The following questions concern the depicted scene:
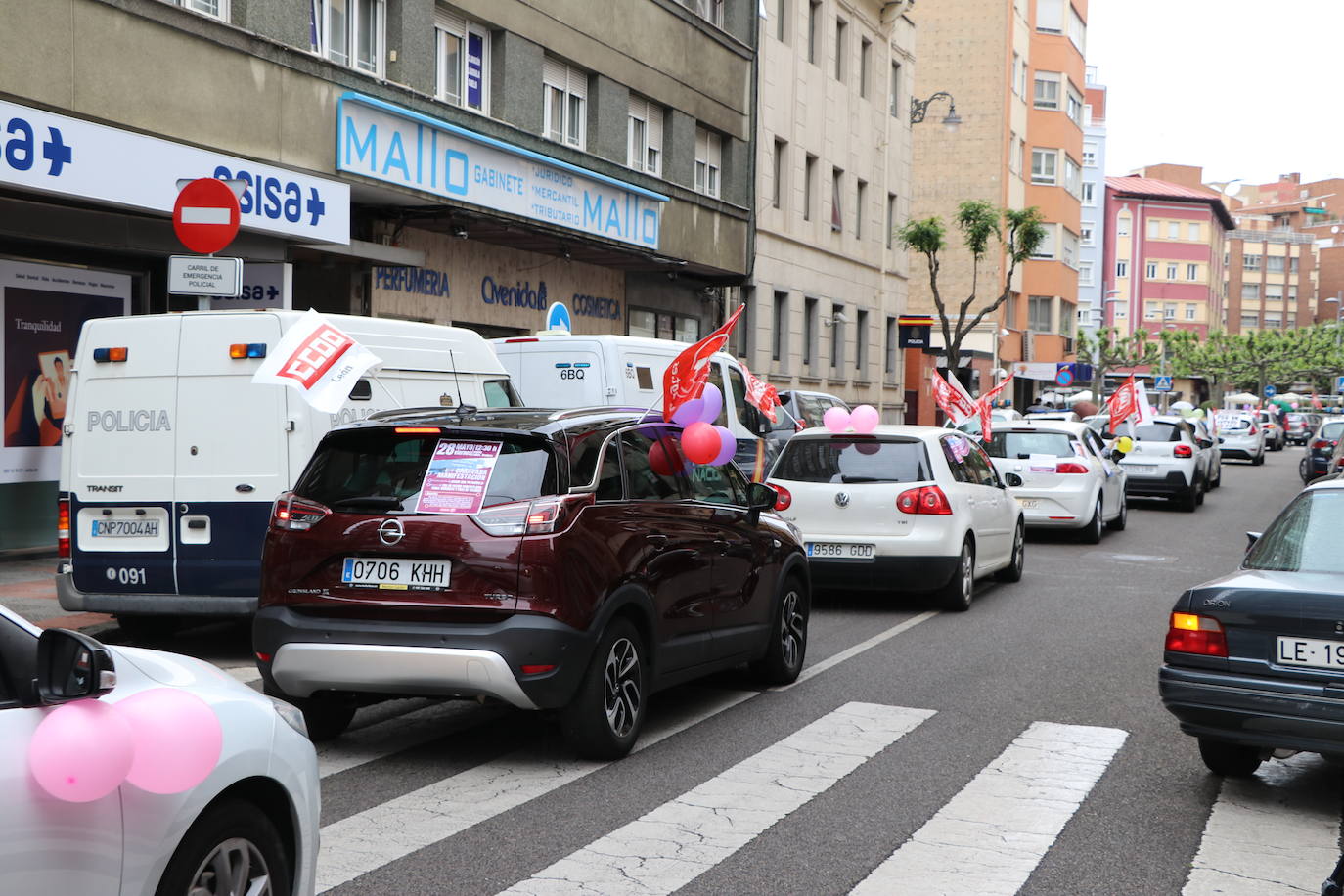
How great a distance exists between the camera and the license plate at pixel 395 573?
661 cm

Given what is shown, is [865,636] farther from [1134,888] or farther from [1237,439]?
[1237,439]

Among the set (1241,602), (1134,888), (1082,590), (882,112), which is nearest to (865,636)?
(1082,590)

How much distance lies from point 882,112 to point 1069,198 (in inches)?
1157

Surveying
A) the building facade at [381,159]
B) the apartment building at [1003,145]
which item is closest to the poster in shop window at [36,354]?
the building facade at [381,159]

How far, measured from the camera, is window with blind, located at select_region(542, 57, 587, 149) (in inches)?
877

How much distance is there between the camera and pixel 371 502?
268 inches

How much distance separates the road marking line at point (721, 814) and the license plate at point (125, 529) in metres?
4.48

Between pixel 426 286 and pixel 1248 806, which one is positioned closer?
pixel 1248 806

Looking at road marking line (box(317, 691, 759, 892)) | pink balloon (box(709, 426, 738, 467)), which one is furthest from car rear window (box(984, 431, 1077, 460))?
road marking line (box(317, 691, 759, 892))

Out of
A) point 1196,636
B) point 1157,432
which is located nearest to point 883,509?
point 1196,636

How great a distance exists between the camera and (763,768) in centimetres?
694

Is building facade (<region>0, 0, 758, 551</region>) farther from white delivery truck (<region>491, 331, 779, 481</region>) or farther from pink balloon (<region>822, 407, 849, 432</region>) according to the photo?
pink balloon (<region>822, 407, 849, 432</region>)

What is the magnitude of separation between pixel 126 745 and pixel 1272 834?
15.0 ft

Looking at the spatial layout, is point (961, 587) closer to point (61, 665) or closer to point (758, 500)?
point (758, 500)
